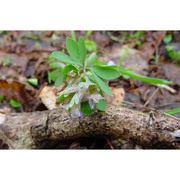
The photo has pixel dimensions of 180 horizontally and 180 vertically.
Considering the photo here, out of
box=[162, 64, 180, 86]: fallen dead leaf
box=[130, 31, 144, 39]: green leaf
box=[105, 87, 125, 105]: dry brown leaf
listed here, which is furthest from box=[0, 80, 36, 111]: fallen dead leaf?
box=[130, 31, 144, 39]: green leaf

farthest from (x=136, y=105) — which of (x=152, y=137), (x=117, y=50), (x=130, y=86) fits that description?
(x=117, y=50)

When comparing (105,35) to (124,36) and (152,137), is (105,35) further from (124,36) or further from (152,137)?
(152,137)

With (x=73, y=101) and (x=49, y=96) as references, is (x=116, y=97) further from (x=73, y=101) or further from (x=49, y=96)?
(x=73, y=101)

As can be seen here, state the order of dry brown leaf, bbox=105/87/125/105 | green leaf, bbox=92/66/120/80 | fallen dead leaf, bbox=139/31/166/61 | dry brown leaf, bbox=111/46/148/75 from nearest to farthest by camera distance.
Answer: green leaf, bbox=92/66/120/80
dry brown leaf, bbox=105/87/125/105
dry brown leaf, bbox=111/46/148/75
fallen dead leaf, bbox=139/31/166/61

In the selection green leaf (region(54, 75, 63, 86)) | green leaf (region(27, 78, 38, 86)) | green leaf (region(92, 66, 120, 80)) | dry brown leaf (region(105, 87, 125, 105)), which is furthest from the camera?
green leaf (region(27, 78, 38, 86))

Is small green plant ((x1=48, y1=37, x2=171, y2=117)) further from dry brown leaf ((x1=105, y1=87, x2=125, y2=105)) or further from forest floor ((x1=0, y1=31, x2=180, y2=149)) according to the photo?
dry brown leaf ((x1=105, y1=87, x2=125, y2=105))

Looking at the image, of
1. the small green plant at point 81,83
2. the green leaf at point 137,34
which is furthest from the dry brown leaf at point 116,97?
the green leaf at point 137,34

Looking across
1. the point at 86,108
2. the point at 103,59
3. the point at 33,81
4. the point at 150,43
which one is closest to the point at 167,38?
the point at 150,43
